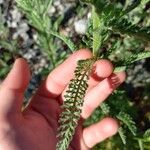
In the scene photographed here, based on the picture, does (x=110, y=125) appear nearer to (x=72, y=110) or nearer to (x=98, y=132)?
(x=98, y=132)

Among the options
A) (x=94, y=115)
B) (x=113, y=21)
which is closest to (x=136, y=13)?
(x=94, y=115)

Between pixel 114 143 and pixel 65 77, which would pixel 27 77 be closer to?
pixel 65 77

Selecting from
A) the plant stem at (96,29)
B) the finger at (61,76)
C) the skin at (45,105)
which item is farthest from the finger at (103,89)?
the plant stem at (96,29)

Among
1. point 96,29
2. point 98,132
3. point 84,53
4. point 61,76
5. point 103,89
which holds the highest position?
point 96,29

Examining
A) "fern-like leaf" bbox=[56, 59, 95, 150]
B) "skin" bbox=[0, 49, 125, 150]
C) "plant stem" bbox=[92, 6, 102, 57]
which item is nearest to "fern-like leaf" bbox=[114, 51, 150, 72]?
"skin" bbox=[0, 49, 125, 150]

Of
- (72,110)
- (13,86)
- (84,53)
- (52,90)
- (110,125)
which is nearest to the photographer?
(72,110)

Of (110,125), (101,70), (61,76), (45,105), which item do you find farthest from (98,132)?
(101,70)

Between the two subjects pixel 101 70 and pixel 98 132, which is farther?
pixel 98 132

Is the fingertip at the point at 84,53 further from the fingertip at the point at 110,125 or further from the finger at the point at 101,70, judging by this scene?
the fingertip at the point at 110,125
